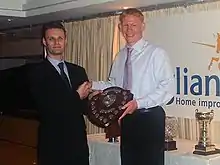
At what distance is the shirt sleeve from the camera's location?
265 centimetres

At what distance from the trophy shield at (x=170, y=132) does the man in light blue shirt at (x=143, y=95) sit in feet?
1.07

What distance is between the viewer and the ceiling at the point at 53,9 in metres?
3.59

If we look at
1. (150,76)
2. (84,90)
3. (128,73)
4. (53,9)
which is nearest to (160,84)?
(150,76)

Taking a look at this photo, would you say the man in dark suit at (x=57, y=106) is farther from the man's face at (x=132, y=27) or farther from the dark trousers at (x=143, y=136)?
the man's face at (x=132, y=27)

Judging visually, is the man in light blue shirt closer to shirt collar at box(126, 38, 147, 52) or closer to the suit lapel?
shirt collar at box(126, 38, 147, 52)

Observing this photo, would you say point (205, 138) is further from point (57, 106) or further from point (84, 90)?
point (57, 106)

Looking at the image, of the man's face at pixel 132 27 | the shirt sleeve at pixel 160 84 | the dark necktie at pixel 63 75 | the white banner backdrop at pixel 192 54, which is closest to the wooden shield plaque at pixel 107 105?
the shirt sleeve at pixel 160 84

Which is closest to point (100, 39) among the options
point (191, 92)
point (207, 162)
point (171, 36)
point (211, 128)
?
point (171, 36)

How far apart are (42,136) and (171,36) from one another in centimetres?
143

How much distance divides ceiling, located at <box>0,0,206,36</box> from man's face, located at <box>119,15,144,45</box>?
78cm

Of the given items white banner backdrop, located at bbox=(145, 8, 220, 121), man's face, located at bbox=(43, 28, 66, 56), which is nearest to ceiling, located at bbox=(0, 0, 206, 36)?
white banner backdrop, located at bbox=(145, 8, 220, 121)

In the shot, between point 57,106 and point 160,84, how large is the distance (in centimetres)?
65

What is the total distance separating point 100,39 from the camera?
421 centimetres

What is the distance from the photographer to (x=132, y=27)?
2699mm
